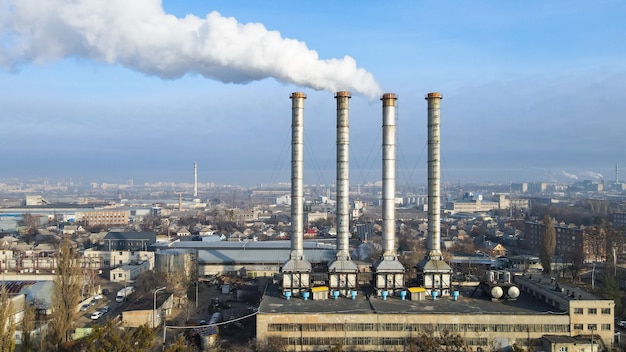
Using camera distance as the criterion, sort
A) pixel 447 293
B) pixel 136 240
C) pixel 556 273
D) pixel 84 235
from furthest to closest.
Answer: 1. pixel 84 235
2. pixel 136 240
3. pixel 556 273
4. pixel 447 293

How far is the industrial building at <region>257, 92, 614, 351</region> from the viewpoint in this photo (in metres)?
18.4

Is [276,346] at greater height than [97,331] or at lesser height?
lesser

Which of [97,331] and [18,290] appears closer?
[97,331]

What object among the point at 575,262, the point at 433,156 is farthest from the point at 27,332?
the point at 575,262

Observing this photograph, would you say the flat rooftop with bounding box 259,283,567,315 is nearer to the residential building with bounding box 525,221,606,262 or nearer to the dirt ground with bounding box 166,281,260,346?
the dirt ground with bounding box 166,281,260,346

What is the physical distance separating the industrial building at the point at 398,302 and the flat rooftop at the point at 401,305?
4 cm

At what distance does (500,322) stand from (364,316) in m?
4.82

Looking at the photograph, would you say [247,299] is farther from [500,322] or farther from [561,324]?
[561,324]

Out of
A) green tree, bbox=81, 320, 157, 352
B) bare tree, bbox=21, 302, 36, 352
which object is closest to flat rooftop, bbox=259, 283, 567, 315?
green tree, bbox=81, 320, 157, 352

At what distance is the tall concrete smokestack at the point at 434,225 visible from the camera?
71.9ft

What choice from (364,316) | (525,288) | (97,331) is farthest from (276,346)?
(525,288)

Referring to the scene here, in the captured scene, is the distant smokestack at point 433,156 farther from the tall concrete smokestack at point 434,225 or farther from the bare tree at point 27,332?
the bare tree at point 27,332

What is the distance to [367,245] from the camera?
134 feet

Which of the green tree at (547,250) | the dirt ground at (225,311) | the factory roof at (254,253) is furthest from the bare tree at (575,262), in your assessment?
the dirt ground at (225,311)
